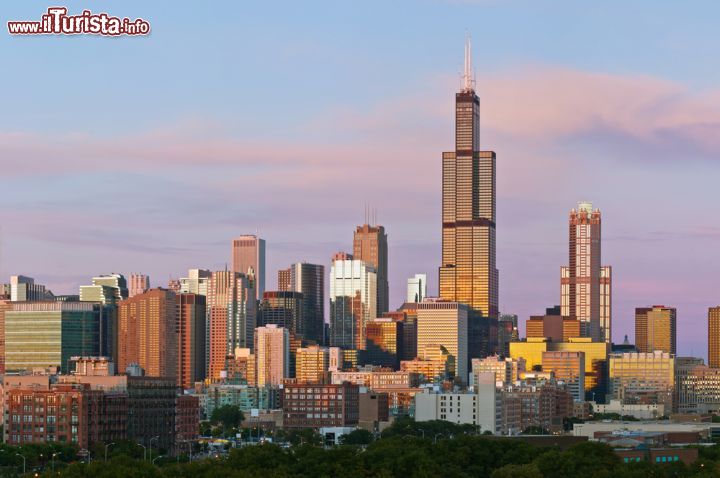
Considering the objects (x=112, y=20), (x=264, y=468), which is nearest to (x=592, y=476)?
(x=264, y=468)

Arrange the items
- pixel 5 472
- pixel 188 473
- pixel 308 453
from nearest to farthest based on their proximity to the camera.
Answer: pixel 188 473 → pixel 308 453 → pixel 5 472

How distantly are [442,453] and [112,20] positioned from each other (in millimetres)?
60814

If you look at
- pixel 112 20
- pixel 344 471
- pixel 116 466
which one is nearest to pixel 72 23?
pixel 112 20

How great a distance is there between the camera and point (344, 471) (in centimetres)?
14350

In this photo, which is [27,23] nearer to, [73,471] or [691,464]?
[73,471]

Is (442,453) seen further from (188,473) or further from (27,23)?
(27,23)

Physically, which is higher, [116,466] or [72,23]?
[72,23]

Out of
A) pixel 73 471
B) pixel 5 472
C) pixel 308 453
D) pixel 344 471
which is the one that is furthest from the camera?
pixel 5 472

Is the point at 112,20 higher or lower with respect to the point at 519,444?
higher

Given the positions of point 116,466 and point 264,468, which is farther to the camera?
point 264,468

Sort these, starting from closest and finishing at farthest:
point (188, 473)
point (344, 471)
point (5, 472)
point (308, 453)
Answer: point (188, 473) < point (344, 471) < point (308, 453) < point (5, 472)

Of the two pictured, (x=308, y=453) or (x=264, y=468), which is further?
(x=308, y=453)

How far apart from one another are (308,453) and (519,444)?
32.7 meters

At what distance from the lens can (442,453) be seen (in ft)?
551
